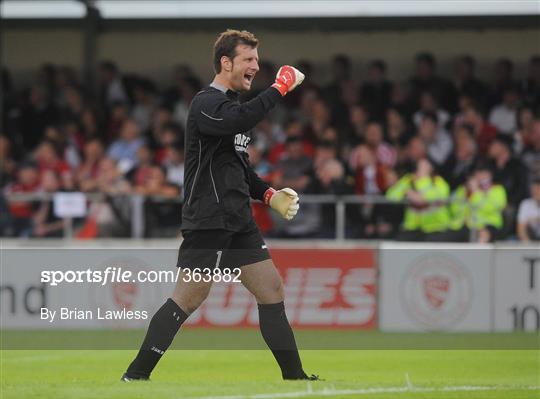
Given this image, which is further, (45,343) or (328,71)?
(328,71)

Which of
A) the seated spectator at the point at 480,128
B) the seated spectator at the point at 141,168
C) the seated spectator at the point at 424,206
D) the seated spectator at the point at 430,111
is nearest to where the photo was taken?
the seated spectator at the point at 424,206

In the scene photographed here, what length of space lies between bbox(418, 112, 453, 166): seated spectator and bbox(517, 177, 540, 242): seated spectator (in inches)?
90.3

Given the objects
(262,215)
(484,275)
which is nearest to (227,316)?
(262,215)

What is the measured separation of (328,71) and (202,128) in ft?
46.5

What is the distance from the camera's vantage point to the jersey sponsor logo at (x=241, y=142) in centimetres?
905

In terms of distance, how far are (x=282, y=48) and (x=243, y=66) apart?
14315 mm

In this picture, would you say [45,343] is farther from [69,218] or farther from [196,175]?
[196,175]

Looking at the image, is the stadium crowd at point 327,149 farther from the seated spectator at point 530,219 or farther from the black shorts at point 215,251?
the black shorts at point 215,251

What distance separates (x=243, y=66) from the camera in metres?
9.02

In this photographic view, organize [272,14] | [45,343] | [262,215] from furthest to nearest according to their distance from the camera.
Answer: [272,14] → [262,215] → [45,343]

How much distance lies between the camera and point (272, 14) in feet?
73.9

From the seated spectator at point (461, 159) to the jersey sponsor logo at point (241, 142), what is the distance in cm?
946

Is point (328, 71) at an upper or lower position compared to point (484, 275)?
upper

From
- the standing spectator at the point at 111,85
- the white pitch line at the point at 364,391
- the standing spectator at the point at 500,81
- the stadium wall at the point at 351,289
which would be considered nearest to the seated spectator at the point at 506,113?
the standing spectator at the point at 500,81
